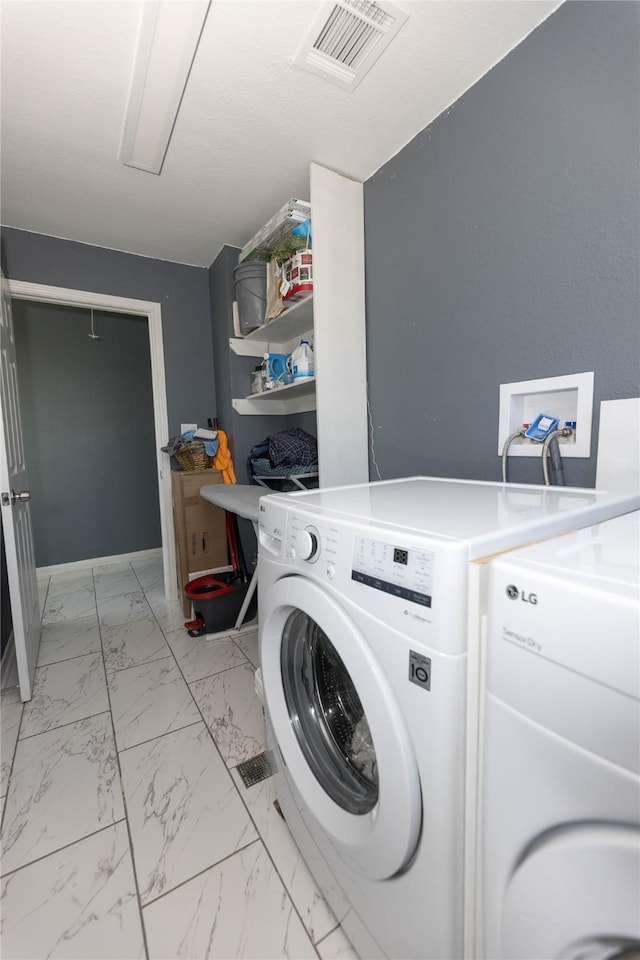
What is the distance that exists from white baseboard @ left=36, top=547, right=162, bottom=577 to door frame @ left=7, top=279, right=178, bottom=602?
39.7 inches

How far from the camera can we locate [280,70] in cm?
122

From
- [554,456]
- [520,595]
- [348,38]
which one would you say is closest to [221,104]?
[348,38]

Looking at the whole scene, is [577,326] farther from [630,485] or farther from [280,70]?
[280,70]

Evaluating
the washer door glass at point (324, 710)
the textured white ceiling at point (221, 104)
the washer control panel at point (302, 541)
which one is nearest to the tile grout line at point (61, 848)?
the washer door glass at point (324, 710)

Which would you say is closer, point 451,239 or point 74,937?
point 74,937

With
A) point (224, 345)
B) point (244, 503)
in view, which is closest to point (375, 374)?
point (244, 503)

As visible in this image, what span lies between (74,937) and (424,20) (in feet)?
8.02

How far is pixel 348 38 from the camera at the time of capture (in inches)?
44.2

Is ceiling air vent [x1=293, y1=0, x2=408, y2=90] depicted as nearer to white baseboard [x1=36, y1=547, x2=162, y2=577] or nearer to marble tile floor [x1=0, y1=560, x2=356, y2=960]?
marble tile floor [x1=0, y1=560, x2=356, y2=960]

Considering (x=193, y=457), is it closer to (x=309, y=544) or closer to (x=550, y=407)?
(x=309, y=544)

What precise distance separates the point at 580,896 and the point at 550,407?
3.56 ft

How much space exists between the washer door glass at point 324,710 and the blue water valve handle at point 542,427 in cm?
84

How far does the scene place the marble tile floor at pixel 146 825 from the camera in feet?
2.89

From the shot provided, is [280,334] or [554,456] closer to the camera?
[554,456]
